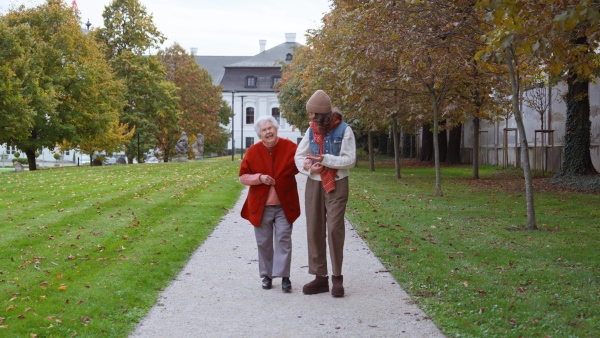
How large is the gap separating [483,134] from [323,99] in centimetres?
3247

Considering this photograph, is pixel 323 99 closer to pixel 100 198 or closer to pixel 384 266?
pixel 384 266

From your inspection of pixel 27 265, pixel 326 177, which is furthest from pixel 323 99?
pixel 27 265

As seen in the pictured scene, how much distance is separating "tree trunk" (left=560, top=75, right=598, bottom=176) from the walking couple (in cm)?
1588

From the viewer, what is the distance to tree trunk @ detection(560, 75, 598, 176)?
69.1 feet

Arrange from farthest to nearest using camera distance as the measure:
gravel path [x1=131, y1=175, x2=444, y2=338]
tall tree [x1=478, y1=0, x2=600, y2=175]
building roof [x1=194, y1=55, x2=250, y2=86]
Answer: building roof [x1=194, y1=55, x2=250, y2=86] → tall tree [x1=478, y1=0, x2=600, y2=175] → gravel path [x1=131, y1=175, x2=444, y2=338]

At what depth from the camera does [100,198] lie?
16.6m

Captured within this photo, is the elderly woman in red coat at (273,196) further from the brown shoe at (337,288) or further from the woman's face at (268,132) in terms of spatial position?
the brown shoe at (337,288)

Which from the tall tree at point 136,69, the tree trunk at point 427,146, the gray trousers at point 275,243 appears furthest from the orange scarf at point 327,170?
the tall tree at point 136,69

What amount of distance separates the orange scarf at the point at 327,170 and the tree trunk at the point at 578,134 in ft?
52.3

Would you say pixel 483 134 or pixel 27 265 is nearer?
pixel 27 265

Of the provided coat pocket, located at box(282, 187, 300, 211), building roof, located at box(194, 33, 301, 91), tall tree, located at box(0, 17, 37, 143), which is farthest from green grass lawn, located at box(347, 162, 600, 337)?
building roof, located at box(194, 33, 301, 91)

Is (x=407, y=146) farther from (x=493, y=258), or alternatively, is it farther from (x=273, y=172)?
(x=273, y=172)

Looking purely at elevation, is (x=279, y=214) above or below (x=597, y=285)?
above

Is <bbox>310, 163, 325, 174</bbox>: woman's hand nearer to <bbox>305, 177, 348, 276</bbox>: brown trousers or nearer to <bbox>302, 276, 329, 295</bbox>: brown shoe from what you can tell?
<bbox>305, 177, 348, 276</bbox>: brown trousers
